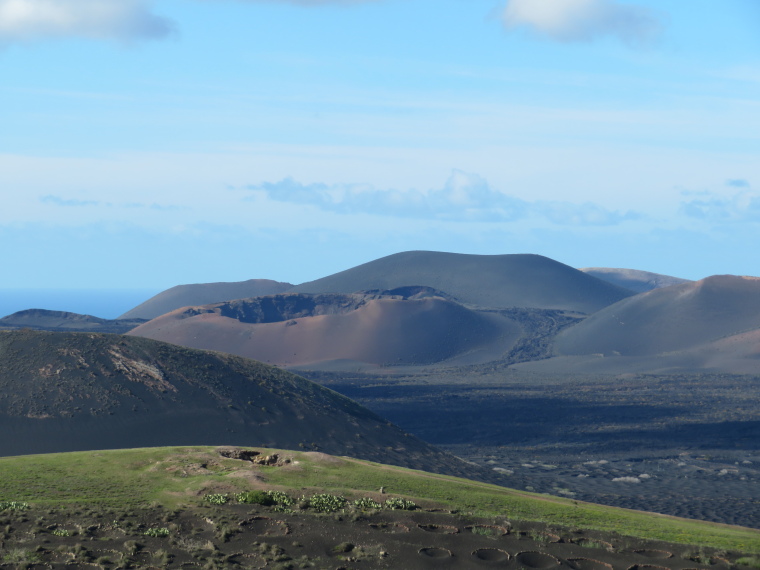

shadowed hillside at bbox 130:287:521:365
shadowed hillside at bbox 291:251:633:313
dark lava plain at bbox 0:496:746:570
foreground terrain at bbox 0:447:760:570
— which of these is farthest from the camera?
shadowed hillside at bbox 291:251:633:313

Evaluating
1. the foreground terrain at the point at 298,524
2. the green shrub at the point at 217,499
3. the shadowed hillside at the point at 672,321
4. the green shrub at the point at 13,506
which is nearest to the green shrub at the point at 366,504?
the foreground terrain at the point at 298,524

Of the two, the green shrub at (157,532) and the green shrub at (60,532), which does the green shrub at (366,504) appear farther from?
the green shrub at (60,532)

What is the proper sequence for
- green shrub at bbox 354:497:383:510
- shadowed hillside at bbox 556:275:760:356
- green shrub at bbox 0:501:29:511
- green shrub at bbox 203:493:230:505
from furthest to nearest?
shadowed hillside at bbox 556:275:760:356, green shrub at bbox 354:497:383:510, green shrub at bbox 203:493:230:505, green shrub at bbox 0:501:29:511

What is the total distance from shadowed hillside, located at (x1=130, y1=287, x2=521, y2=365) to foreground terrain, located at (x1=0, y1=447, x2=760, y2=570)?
89.6m

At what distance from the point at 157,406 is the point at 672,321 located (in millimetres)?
90629

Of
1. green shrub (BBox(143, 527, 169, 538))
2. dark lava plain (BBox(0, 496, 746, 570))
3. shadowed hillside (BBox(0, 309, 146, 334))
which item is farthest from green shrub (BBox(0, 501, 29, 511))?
shadowed hillside (BBox(0, 309, 146, 334))

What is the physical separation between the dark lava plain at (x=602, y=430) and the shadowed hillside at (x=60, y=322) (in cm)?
5113

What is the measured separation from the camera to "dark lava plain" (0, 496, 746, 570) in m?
15.9

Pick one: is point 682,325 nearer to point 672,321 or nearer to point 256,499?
point 672,321

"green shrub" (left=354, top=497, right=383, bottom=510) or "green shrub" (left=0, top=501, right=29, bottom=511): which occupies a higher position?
"green shrub" (left=0, top=501, right=29, bottom=511)

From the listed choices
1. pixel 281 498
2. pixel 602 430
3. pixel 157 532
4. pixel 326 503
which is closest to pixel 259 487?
pixel 281 498

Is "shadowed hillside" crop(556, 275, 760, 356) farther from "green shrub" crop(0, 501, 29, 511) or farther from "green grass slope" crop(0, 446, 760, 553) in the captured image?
"green shrub" crop(0, 501, 29, 511)

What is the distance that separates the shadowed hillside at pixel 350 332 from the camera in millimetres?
116875

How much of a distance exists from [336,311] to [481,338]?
27758 millimetres
